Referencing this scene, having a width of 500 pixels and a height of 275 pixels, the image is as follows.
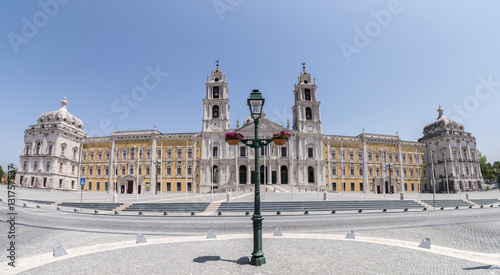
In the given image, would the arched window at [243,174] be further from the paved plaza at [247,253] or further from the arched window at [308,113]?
the paved plaza at [247,253]

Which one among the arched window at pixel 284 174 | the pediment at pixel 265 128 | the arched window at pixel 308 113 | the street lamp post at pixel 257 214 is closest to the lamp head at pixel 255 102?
the street lamp post at pixel 257 214

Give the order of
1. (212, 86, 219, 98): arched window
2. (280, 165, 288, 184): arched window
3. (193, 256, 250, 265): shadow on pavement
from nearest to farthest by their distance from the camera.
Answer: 1. (193, 256, 250, 265): shadow on pavement
2. (280, 165, 288, 184): arched window
3. (212, 86, 219, 98): arched window

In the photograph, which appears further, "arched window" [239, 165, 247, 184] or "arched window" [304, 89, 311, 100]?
"arched window" [304, 89, 311, 100]

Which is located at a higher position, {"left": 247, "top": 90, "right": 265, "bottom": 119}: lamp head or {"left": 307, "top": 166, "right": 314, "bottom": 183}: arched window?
{"left": 247, "top": 90, "right": 265, "bottom": 119}: lamp head

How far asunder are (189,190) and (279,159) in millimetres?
18134

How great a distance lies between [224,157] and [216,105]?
10547 mm

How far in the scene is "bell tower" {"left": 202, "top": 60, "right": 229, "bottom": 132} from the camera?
54656 mm

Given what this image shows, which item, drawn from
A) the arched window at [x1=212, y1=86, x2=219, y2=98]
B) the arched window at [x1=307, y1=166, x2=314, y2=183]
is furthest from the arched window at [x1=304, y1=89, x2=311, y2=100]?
the arched window at [x1=212, y1=86, x2=219, y2=98]

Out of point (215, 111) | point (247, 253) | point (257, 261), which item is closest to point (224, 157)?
point (215, 111)

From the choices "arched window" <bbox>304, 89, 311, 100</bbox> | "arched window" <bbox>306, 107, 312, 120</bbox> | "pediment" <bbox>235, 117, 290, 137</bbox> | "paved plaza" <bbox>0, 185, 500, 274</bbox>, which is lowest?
"paved plaza" <bbox>0, 185, 500, 274</bbox>

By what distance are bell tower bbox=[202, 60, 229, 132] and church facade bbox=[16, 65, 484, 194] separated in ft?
0.64

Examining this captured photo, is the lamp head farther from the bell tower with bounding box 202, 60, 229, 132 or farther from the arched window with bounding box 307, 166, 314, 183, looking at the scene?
the arched window with bounding box 307, 166, 314, 183

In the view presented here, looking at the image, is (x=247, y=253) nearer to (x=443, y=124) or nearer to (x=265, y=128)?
(x=265, y=128)

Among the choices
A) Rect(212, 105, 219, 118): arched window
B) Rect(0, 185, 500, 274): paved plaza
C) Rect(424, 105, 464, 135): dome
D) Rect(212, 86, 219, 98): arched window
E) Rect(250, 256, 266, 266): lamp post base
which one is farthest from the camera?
Rect(424, 105, 464, 135): dome
